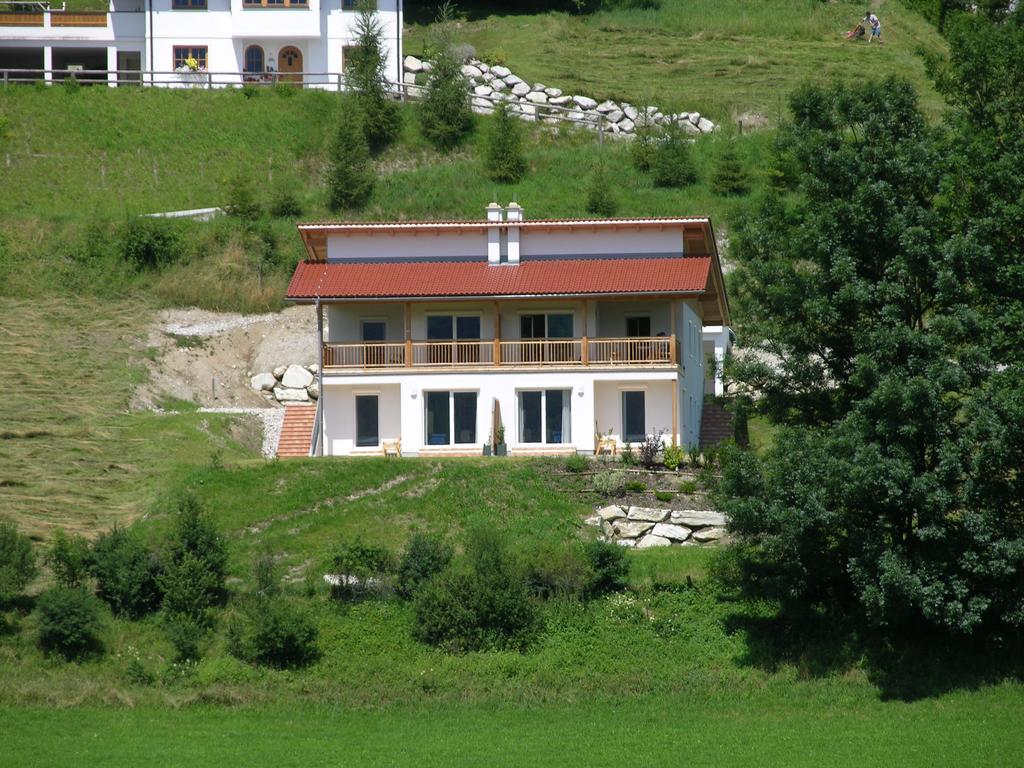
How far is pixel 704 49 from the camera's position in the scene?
269 ft

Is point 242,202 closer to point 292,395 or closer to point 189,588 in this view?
point 292,395

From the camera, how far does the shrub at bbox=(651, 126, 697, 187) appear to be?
6081 cm

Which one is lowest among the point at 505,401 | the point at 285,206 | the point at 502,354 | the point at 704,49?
the point at 505,401

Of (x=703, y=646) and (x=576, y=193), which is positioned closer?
(x=703, y=646)

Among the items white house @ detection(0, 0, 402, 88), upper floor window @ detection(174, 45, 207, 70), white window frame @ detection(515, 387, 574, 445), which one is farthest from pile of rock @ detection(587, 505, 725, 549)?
upper floor window @ detection(174, 45, 207, 70)

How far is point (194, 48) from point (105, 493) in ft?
117

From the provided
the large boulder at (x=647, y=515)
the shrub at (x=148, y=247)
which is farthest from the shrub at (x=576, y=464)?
the shrub at (x=148, y=247)

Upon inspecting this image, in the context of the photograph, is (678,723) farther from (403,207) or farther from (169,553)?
(403,207)

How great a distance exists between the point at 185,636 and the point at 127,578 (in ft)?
6.43

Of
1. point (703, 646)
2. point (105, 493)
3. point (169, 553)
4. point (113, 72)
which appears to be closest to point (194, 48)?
point (113, 72)

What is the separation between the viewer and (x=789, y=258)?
3216cm

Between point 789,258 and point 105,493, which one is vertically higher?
point 789,258

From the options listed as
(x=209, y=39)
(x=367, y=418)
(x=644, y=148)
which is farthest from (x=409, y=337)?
(x=209, y=39)

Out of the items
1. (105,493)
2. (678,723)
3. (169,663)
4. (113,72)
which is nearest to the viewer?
(678,723)
